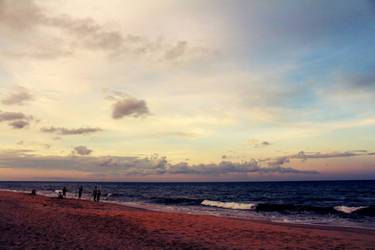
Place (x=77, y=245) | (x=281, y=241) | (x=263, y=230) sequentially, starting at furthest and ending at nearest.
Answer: (x=263, y=230) < (x=281, y=241) < (x=77, y=245)

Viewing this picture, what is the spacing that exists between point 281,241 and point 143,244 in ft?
26.4

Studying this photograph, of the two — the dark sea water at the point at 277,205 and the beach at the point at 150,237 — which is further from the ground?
the beach at the point at 150,237

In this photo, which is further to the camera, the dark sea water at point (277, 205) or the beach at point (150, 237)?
the dark sea water at point (277, 205)

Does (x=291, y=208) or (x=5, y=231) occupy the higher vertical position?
(x=5, y=231)

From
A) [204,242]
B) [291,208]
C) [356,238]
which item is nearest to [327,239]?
[356,238]

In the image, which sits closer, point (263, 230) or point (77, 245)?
point (77, 245)

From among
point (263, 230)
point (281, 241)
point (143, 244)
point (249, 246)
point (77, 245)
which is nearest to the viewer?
point (77, 245)

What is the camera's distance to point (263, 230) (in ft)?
62.4

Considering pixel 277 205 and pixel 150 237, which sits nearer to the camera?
pixel 150 237

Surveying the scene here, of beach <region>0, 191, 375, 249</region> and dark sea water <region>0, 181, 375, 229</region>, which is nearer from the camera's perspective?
beach <region>0, 191, 375, 249</region>

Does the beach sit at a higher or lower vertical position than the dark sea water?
higher

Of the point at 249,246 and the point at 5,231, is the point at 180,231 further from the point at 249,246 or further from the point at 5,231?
the point at 5,231

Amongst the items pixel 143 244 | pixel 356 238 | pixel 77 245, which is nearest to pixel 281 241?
pixel 356 238

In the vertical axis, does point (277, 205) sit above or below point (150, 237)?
below
